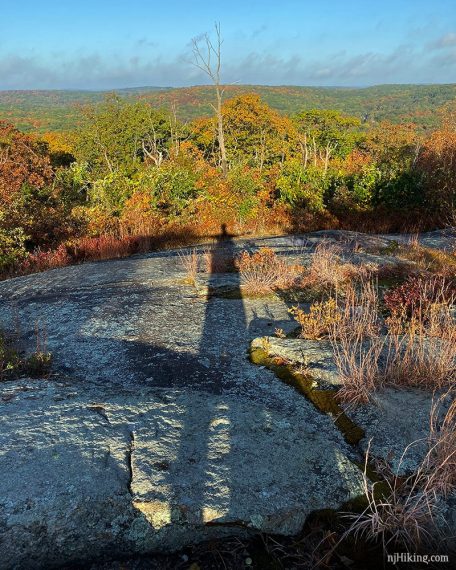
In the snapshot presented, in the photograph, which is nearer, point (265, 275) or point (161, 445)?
point (161, 445)

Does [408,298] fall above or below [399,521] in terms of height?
above

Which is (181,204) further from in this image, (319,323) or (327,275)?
(319,323)

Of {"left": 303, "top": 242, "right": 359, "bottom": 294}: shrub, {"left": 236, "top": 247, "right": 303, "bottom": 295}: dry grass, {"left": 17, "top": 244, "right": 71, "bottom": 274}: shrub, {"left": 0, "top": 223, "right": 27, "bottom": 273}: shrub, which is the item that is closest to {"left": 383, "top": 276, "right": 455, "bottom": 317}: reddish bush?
{"left": 303, "top": 242, "right": 359, "bottom": 294}: shrub

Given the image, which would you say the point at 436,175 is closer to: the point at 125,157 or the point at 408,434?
the point at 408,434

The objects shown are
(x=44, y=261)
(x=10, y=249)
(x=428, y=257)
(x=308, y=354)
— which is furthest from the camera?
(x=10, y=249)

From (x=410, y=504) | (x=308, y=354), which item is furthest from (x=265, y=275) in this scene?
(x=410, y=504)

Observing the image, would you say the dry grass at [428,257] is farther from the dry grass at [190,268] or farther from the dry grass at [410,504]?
the dry grass at [410,504]

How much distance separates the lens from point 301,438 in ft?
9.59

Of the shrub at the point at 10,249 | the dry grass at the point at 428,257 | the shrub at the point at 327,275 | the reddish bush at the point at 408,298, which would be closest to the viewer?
the reddish bush at the point at 408,298

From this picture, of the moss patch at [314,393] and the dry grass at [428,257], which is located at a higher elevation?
the moss patch at [314,393]

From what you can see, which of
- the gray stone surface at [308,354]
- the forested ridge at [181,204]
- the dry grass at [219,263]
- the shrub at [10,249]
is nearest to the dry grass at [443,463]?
the gray stone surface at [308,354]

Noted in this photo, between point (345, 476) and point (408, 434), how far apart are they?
1.95ft

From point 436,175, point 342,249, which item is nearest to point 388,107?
point 436,175

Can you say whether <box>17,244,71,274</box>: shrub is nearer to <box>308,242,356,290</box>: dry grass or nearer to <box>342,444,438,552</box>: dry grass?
<box>308,242,356,290</box>: dry grass
